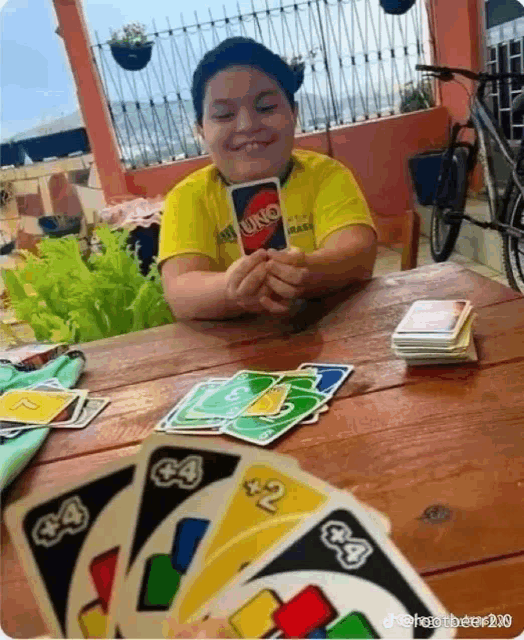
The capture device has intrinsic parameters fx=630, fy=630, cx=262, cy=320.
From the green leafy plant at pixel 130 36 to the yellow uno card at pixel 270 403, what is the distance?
0.50 m

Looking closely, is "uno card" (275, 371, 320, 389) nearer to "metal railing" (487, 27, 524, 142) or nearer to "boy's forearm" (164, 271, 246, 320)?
"boy's forearm" (164, 271, 246, 320)

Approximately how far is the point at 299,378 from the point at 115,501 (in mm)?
342

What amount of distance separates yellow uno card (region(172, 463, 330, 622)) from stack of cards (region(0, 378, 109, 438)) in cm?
34

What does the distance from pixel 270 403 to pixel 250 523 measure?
0.84ft

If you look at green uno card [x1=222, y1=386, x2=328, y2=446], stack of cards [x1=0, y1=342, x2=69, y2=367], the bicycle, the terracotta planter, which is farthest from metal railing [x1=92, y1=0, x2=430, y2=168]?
green uno card [x1=222, y1=386, x2=328, y2=446]

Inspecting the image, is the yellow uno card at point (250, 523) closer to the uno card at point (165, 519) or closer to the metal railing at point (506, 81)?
the uno card at point (165, 519)

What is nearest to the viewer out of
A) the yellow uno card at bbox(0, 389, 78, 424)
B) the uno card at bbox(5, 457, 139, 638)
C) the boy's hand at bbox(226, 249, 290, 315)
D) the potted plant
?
the uno card at bbox(5, 457, 139, 638)

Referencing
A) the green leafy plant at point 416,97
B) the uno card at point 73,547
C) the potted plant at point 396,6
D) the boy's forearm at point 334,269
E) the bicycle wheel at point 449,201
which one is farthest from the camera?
the bicycle wheel at point 449,201

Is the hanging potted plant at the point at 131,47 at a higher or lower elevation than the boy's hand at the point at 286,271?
higher

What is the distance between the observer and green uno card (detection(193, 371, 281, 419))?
0.56m

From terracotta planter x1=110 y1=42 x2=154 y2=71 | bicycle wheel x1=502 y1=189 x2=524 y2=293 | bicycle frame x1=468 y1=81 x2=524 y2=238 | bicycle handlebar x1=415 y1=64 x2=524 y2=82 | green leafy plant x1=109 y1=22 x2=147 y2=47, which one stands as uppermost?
green leafy plant x1=109 y1=22 x2=147 y2=47

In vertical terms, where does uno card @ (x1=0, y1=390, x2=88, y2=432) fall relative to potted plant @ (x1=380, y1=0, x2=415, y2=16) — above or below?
below

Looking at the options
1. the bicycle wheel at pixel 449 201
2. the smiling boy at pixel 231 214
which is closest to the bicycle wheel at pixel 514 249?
the bicycle wheel at pixel 449 201

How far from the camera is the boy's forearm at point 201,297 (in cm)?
82
